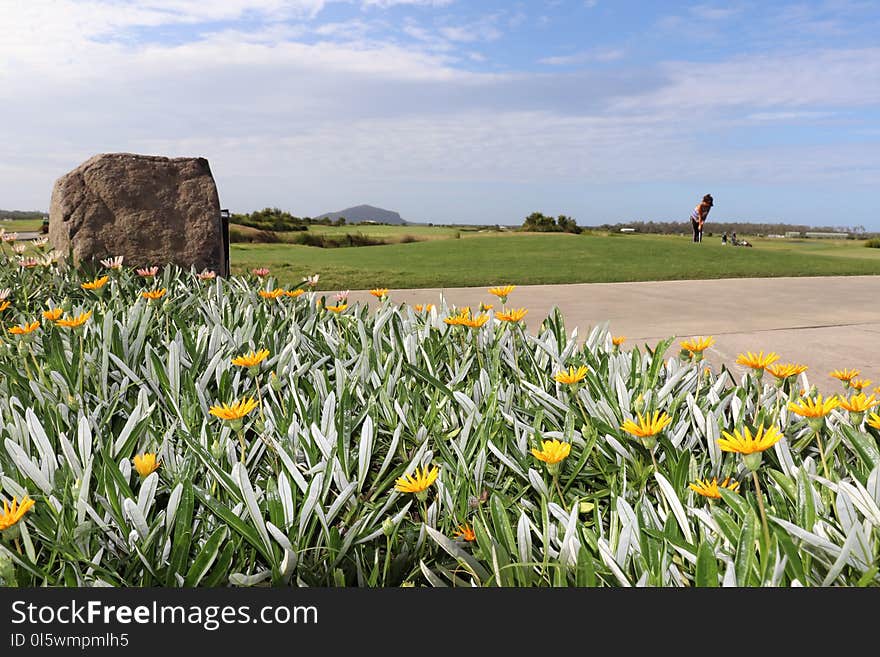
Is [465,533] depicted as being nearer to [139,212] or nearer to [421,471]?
[421,471]

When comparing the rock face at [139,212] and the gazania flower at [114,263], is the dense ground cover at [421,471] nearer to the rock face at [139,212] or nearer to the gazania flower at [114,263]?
the gazania flower at [114,263]

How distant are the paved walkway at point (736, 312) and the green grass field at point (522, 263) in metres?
1.10

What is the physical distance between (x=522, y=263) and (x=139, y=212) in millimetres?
8403

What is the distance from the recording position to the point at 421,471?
76.0 inches

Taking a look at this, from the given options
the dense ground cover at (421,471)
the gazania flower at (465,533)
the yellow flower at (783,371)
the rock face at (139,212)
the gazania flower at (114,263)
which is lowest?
the gazania flower at (465,533)

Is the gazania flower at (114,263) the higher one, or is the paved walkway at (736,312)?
the gazania flower at (114,263)

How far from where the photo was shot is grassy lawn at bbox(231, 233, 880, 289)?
10742 millimetres

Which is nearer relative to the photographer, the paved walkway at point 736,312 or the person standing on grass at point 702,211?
the paved walkway at point 736,312

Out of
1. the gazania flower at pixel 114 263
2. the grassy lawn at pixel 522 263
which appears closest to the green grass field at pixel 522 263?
the grassy lawn at pixel 522 263

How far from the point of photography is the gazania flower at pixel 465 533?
1717 mm

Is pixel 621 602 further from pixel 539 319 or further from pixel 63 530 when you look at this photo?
pixel 539 319

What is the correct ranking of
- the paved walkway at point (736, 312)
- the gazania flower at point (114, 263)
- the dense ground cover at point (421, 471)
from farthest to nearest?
the paved walkway at point (736, 312) → the gazania flower at point (114, 263) → the dense ground cover at point (421, 471)

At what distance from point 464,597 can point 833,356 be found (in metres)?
4.78

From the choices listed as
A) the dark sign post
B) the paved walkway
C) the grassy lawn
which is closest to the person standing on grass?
the grassy lawn
